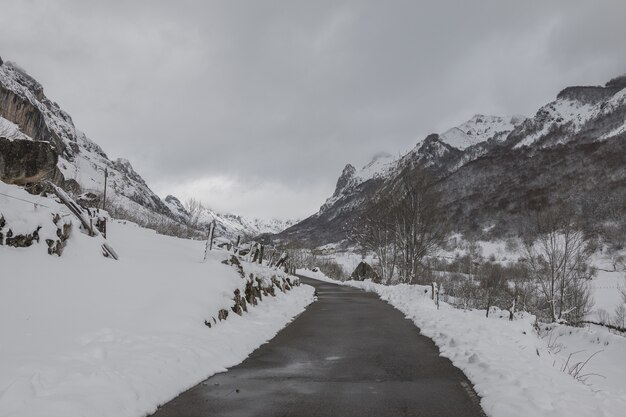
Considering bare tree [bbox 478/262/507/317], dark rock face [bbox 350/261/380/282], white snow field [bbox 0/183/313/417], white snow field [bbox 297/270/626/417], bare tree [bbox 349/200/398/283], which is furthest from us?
dark rock face [bbox 350/261/380/282]

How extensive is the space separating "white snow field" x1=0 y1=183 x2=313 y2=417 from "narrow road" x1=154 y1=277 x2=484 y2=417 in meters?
0.52

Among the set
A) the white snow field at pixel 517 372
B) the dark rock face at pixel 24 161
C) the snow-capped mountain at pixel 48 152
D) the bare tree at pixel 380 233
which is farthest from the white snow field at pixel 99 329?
the bare tree at pixel 380 233

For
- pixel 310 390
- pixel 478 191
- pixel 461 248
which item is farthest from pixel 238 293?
pixel 478 191

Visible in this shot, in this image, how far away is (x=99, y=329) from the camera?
7.46 metres

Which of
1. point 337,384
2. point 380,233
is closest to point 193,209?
point 380,233

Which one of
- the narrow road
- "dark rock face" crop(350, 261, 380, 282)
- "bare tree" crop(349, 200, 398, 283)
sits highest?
"bare tree" crop(349, 200, 398, 283)

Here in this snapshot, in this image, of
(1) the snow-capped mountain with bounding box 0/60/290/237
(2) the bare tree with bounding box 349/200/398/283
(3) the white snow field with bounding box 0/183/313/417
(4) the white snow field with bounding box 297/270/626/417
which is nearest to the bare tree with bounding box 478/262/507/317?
(2) the bare tree with bounding box 349/200/398/283

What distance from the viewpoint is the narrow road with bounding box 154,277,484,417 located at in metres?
5.44

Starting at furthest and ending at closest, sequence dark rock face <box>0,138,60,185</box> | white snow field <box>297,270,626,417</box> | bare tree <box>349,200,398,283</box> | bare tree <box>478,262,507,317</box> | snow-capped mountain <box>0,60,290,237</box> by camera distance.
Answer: bare tree <box>478,262,507,317</box>, bare tree <box>349,200,398,283</box>, snow-capped mountain <box>0,60,290,237</box>, dark rock face <box>0,138,60,185</box>, white snow field <box>297,270,626,417</box>

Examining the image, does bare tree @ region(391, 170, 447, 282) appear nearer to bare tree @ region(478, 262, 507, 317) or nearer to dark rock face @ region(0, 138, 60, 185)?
bare tree @ region(478, 262, 507, 317)

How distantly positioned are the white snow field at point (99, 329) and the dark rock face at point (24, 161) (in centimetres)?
137

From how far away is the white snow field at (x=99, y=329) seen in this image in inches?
208

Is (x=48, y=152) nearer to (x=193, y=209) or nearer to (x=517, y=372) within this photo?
(x=517, y=372)

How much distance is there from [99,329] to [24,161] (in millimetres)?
5764
